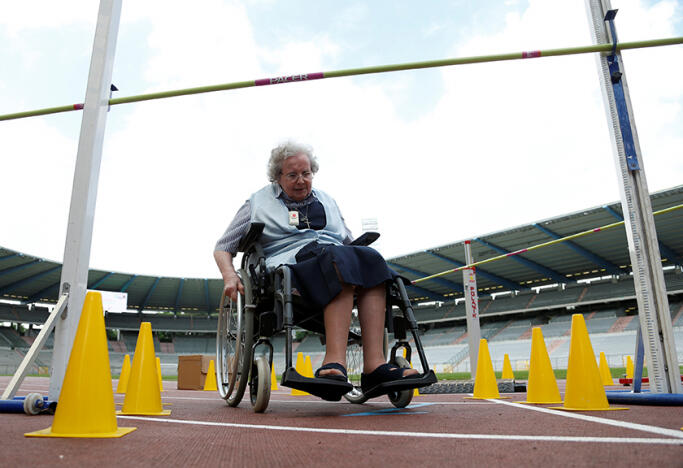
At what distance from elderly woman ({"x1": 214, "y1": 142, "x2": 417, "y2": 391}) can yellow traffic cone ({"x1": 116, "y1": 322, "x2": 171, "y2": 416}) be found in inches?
20.1

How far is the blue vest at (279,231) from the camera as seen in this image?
102 inches

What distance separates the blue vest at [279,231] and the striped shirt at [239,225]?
1.6 inches

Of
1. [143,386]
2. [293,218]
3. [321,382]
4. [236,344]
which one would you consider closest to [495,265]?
[293,218]

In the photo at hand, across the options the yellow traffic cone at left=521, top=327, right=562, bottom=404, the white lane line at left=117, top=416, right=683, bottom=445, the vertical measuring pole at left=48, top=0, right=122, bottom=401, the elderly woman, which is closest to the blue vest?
the elderly woman

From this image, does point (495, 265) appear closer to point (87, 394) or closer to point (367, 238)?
point (367, 238)

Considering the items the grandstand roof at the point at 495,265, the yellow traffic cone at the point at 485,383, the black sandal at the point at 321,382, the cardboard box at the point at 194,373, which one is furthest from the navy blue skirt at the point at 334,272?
the grandstand roof at the point at 495,265

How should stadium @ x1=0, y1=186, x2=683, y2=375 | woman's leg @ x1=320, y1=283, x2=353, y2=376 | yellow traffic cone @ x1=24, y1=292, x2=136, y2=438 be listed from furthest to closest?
stadium @ x1=0, y1=186, x2=683, y2=375 < woman's leg @ x1=320, y1=283, x2=353, y2=376 < yellow traffic cone @ x1=24, y1=292, x2=136, y2=438

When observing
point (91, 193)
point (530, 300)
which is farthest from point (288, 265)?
point (530, 300)

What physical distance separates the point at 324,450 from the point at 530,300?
91.7ft

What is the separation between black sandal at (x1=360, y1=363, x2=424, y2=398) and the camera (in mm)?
1856

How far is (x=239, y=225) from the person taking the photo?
9.13 ft

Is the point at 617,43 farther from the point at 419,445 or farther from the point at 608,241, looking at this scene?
the point at 608,241

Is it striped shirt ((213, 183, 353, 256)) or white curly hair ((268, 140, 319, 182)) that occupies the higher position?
white curly hair ((268, 140, 319, 182))

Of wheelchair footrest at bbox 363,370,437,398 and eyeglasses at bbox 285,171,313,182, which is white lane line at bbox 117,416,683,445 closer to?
wheelchair footrest at bbox 363,370,437,398
